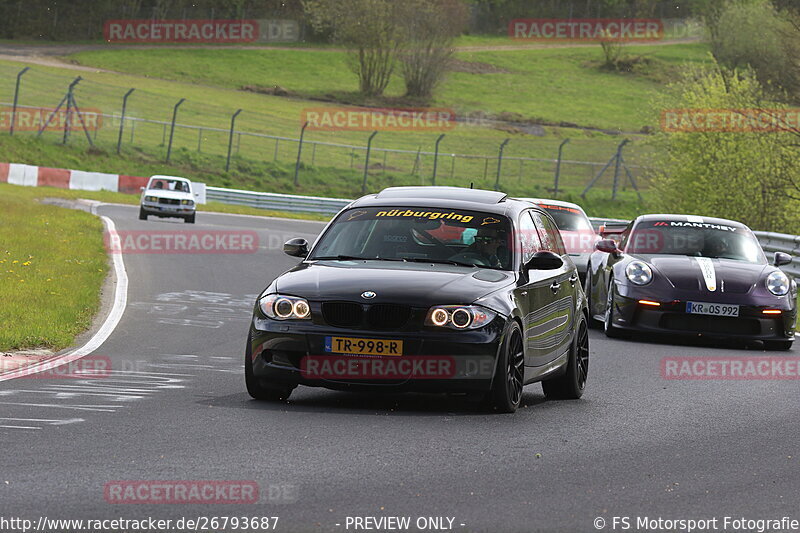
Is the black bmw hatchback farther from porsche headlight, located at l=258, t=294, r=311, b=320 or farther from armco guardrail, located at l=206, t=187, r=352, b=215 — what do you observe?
armco guardrail, located at l=206, t=187, r=352, b=215

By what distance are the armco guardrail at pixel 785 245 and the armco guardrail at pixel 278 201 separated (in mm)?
23327

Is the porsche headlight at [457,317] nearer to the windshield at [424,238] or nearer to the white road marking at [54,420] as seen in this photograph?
the windshield at [424,238]

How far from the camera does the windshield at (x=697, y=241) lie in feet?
52.4

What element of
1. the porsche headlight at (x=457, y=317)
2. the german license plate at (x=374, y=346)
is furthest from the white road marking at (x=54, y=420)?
the porsche headlight at (x=457, y=317)

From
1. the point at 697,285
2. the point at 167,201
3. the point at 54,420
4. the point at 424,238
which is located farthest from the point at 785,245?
the point at 54,420

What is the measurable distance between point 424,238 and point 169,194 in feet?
89.1

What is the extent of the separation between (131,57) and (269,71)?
9021mm

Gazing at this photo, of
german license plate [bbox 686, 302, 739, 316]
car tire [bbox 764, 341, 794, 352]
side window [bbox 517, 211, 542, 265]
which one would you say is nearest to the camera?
side window [bbox 517, 211, 542, 265]

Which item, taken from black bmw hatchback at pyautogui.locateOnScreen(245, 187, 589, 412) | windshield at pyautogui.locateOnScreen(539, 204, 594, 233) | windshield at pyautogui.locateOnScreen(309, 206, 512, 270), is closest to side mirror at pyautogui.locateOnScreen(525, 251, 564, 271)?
black bmw hatchback at pyautogui.locateOnScreen(245, 187, 589, 412)

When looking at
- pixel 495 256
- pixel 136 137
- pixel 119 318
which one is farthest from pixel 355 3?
pixel 495 256

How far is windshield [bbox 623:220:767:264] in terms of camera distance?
1598 centimetres

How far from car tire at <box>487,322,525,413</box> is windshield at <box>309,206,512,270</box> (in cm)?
73

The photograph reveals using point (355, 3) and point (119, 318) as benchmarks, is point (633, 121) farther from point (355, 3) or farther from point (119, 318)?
point (119, 318)

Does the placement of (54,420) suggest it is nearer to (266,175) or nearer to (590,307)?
(590,307)
